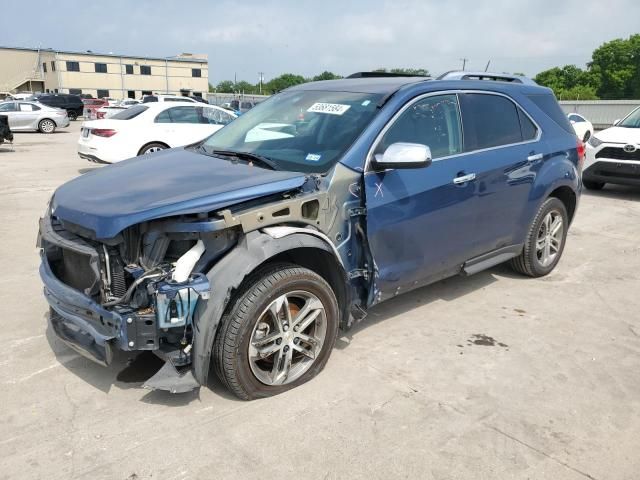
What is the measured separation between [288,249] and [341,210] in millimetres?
513

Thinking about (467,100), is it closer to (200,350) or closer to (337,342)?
(337,342)

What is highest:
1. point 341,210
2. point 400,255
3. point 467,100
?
point 467,100

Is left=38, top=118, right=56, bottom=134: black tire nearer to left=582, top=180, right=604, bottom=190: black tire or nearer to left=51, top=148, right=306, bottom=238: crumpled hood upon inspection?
left=582, top=180, right=604, bottom=190: black tire

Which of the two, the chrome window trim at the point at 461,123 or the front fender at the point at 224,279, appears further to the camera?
the chrome window trim at the point at 461,123

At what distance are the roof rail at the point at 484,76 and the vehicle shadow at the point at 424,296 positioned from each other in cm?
188

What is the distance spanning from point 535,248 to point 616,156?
558cm

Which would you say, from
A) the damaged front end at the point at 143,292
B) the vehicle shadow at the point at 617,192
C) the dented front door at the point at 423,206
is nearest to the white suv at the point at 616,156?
the vehicle shadow at the point at 617,192

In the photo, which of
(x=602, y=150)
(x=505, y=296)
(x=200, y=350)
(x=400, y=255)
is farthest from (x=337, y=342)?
(x=602, y=150)

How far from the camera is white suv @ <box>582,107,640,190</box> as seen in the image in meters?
9.36

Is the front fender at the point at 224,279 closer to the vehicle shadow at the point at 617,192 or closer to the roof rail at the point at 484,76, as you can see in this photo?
the roof rail at the point at 484,76

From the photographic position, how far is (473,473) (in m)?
2.67

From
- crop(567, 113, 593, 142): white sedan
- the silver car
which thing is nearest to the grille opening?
crop(567, 113, 593, 142): white sedan

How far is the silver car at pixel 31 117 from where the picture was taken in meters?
24.0

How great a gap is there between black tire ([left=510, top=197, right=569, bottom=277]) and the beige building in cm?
6991
